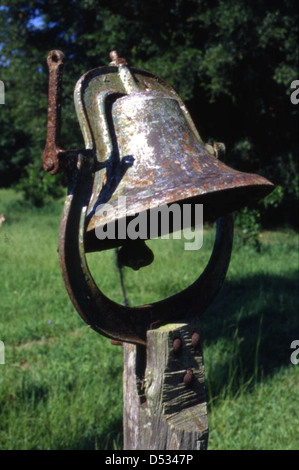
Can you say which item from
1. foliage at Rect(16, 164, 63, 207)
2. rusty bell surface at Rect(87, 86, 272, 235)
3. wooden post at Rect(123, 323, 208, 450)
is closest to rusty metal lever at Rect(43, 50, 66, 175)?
rusty bell surface at Rect(87, 86, 272, 235)

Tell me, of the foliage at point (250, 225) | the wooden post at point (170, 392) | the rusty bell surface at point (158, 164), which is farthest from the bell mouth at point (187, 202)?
the foliage at point (250, 225)

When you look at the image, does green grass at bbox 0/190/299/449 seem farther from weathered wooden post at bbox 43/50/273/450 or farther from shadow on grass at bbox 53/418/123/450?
weathered wooden post at bbox 43/50/273/450

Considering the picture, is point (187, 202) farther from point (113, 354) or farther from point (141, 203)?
point (113, 354)

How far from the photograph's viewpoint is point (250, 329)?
4457mm

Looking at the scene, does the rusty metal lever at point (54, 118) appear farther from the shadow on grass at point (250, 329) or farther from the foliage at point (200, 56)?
the foliage at point (200, 56)

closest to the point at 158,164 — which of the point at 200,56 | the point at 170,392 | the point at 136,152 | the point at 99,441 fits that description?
the point at 136,152

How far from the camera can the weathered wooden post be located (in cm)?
138

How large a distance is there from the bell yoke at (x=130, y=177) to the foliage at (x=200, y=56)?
6139 millimetres

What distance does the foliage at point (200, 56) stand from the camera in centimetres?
742

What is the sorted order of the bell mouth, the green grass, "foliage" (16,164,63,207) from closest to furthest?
the bell mouth
the green grass
"foliage" (16,164,63,207)

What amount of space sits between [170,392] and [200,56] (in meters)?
6.98

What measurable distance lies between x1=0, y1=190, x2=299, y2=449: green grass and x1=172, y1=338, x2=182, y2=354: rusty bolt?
106cm

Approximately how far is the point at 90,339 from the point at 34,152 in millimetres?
8196

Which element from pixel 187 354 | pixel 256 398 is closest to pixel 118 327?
pixel 187 354
